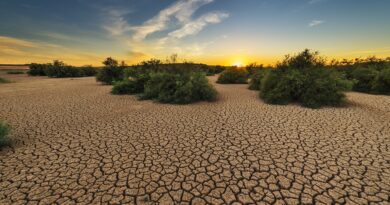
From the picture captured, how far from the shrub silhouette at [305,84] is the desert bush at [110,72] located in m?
12.8

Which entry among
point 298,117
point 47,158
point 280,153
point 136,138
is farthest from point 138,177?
point 298,117

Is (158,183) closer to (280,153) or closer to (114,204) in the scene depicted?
(114,204)

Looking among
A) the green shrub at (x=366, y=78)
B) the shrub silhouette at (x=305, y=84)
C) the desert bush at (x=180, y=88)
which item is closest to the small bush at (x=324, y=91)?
the shrub silhouette at (x=305, y=84)

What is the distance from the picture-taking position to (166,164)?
355cm

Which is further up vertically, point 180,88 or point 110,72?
point 110,72

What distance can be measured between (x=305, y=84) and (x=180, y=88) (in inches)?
242

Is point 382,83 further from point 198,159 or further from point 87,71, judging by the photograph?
point 87,71

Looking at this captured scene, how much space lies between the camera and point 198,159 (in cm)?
373

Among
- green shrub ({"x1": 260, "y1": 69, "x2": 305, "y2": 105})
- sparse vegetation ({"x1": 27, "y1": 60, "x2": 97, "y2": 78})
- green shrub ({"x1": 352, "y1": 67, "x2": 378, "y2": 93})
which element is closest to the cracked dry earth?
green shrub ({"x1": 260, "y1": 69, "x2": 305, "y2": 105})

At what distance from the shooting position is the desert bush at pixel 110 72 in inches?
647

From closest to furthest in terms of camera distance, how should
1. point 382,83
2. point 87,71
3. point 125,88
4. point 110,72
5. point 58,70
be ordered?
point 382,83 → point 125,88 → point 110,72 → point 58,70 → point 87,71

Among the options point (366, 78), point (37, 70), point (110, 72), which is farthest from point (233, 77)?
point (37, 70)

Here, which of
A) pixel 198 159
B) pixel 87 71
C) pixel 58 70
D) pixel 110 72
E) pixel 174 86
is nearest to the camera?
pixel 198 159

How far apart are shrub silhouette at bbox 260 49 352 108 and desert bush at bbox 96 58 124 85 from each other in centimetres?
1285
